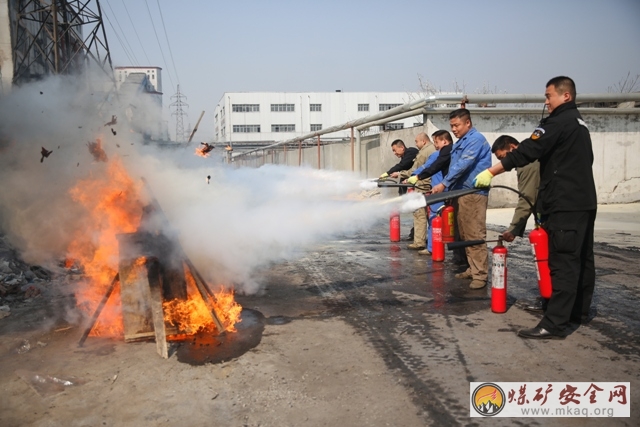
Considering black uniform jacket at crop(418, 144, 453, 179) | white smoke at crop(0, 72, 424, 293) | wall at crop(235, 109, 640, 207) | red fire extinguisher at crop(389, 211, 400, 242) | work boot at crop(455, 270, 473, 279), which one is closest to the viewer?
white smoke at crop(0, 72, 424, 293)

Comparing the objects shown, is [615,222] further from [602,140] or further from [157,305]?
[157,305]

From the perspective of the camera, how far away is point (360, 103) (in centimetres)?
6134

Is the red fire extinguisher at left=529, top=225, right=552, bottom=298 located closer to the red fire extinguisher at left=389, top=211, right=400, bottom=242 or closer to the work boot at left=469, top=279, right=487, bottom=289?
the work boot at left=469, top=279, right=487, bottom=289

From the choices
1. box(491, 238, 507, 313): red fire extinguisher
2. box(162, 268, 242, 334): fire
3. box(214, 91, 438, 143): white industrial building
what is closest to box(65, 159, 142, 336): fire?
box(162, 268, 242, 334): fire

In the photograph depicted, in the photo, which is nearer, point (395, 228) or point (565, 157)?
point (565, 157)

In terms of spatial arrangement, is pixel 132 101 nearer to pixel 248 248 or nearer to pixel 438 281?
pixel 248 248

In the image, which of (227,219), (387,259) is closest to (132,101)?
(227,219)

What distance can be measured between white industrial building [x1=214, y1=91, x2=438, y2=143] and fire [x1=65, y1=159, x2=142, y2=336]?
5446cm

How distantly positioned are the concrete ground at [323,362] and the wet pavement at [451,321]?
2 centimetres

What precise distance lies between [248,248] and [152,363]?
8.85 feet

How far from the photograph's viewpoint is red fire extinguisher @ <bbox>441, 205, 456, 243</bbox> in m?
6.11

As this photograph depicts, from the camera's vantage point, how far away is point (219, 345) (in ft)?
13.2

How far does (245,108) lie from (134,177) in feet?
187

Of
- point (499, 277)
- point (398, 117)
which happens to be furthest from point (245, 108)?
point (499, 277)
